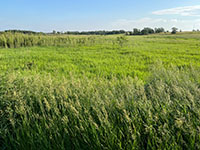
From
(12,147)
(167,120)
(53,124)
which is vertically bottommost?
(12,147)

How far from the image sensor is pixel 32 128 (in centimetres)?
326

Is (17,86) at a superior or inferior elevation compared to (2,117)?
superior

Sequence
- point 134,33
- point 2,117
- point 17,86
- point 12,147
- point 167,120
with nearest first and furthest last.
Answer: point 167,120 < point 12,147 < point 2,117 < point 17,86 < point 134,33

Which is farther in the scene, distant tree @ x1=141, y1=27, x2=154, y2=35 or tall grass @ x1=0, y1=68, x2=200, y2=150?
distant tree @ x1=141, y1=27, x2=154, y2=35

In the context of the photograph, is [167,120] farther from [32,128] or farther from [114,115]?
[32,128]

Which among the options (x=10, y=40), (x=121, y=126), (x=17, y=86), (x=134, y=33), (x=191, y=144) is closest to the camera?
(x=191, y=144)

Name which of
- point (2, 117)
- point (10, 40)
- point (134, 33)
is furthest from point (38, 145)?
point (134, 33)

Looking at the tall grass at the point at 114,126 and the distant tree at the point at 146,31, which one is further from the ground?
the distant tree at the point at 146,31

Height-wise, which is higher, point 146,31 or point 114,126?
point 146,31

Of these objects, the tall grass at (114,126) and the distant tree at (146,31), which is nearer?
the tall grass at (114,126)

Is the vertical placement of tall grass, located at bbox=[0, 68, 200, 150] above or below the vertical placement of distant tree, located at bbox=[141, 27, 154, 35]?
below

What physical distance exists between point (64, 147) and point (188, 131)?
206 cm

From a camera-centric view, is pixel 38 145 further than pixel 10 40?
No

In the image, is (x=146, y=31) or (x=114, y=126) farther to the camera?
(x=146, y=31)
